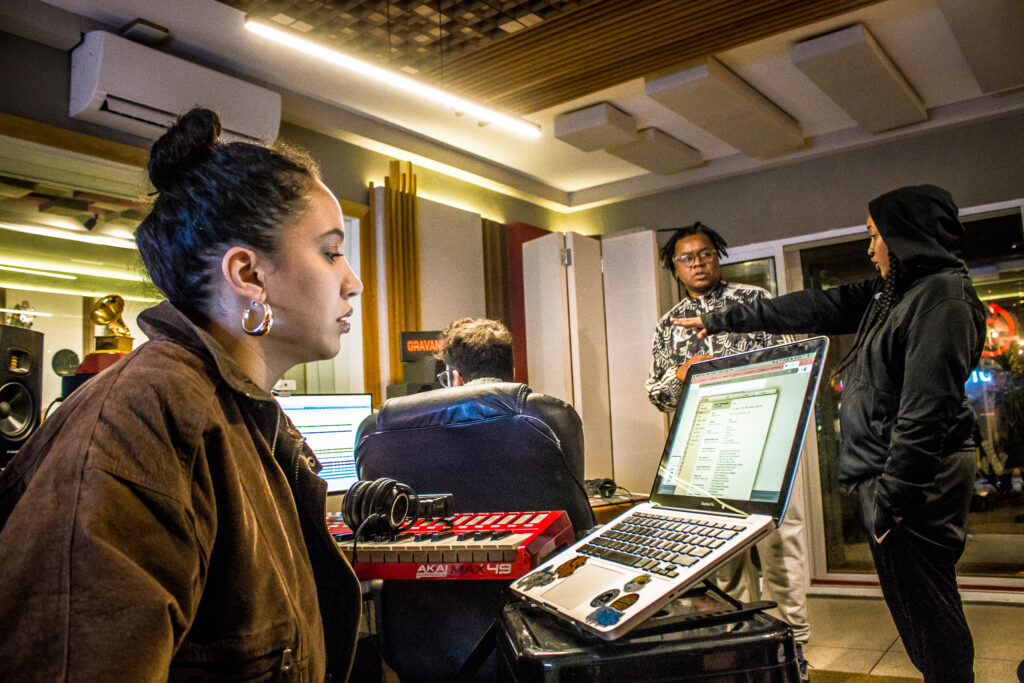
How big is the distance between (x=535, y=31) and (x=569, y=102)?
1026 millimetres

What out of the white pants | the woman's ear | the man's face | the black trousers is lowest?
the white pants

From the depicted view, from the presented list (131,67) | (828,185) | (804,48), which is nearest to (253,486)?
(131,67)

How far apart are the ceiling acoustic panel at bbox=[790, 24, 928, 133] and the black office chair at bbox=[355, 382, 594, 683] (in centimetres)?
311

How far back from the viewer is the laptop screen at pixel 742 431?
988mm

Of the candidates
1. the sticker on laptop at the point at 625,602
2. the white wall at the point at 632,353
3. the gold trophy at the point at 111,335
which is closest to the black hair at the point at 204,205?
the sticker on laptop at the point at 625,602

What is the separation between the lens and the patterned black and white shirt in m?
3.31

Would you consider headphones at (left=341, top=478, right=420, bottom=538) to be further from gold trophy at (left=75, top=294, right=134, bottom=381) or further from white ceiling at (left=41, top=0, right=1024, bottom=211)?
white ceiling at (left=41, top=0, right=1024, bottom=211)

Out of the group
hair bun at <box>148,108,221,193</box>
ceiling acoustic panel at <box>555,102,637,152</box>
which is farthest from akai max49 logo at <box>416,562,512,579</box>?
ceiling acoustic panel at <box>555,102,637,152</box>

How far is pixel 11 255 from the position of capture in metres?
3.20

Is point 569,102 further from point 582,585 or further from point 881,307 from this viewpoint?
point 582,585

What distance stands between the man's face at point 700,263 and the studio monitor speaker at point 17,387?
2.84 metres

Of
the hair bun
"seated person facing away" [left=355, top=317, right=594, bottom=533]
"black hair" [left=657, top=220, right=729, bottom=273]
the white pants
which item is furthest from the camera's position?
"black hair" [left=657, top=220, right=729, bottom=273]

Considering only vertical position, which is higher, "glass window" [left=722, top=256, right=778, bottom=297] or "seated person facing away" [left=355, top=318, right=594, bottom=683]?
"glass window" [left=722, top=256, right=778, bottom=297]

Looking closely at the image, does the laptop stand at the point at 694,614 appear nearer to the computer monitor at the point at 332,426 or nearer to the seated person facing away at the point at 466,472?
the seated person facing away at the point at 466,472
